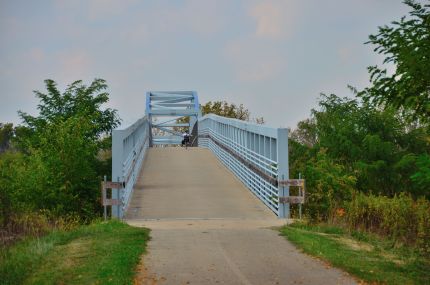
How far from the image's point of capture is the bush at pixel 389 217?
15.7 m

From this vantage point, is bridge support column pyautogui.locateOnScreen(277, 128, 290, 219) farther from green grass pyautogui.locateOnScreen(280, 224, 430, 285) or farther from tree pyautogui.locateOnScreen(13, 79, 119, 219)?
tree pyautogui.locateOnScreen(13, 79, 119, 219)

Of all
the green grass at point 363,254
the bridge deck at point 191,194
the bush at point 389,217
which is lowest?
the green grass at point 363,254

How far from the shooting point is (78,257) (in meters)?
11.0

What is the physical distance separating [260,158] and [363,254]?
32.6 ft

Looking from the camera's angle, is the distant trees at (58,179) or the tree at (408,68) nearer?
the tree at (408,68)

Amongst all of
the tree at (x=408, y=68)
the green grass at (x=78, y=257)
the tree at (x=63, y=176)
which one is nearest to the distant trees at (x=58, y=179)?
the tree at (x=63, y=176)

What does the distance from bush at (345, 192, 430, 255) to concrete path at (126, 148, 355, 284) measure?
6.67 feet

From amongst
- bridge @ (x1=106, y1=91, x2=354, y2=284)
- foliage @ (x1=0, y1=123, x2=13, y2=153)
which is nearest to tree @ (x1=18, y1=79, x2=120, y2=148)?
bridge @ (x1=106, y1=91, x2=354, y2=284)

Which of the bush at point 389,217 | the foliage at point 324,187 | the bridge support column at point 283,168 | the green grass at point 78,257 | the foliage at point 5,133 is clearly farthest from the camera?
the foliage at point 5,133

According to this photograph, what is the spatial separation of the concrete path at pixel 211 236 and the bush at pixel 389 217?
6.67 feet

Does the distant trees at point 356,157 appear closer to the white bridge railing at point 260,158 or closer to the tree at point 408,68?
the white bridge railing at point 260,158

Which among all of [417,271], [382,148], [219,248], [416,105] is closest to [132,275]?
[219,248]

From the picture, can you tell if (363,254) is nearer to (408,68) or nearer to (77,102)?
(408,68)

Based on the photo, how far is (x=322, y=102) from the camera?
4053 cm
